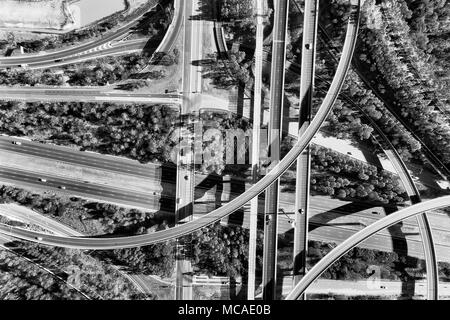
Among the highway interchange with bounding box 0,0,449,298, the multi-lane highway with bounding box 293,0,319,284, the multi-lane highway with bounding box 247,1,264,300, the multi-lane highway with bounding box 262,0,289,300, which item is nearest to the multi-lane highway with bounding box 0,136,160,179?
→ the highway interchange with bounding box 0,0,449,298

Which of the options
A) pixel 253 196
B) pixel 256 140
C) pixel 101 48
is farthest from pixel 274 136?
pixel 101 48

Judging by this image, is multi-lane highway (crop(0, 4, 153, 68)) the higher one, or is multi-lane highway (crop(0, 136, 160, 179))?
multi-lane highway (crop(0, 4, 153, 68))

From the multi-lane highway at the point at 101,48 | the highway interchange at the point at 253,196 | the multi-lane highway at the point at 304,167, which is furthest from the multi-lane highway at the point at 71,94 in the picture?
the multi-lane highway at the point at 304,167

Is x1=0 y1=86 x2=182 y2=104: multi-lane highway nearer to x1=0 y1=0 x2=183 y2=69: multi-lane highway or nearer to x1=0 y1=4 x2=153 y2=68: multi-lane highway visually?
x1=0 y1=0 x2=183 y2=69: multi-lane highway

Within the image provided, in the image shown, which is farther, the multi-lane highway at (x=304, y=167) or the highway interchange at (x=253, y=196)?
the multi-lane highway at (x=304, y=167)

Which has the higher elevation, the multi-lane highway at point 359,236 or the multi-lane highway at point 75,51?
the multi-lane highway at point 75,51

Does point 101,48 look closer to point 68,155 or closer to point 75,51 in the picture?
point 75,51

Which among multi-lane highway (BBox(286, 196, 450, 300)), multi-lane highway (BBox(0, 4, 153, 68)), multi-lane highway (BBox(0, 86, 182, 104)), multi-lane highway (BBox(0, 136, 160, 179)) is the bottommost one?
multi-lane highway (BBox(286, 196, 450, 300))

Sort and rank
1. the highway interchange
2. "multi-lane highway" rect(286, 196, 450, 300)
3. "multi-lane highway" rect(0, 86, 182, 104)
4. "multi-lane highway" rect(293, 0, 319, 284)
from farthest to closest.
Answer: "multi-lane highway" rect(0, 86, 182, 104), "multi-lane highway" rect(293, 0, 319, 284), the highway interchange, "multi-lane highway" rect(286, 196, 450, 300)

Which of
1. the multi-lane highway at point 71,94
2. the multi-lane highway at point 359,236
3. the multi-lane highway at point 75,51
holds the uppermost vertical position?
the multi-lane highway at point 75,51

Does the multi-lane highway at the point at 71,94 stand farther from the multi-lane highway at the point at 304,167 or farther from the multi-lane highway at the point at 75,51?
the multi-lane highway at the point at 304,167

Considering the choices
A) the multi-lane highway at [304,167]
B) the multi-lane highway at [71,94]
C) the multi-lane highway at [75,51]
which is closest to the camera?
the multi-lane highway at [304,167]

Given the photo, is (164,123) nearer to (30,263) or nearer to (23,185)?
(23,185)

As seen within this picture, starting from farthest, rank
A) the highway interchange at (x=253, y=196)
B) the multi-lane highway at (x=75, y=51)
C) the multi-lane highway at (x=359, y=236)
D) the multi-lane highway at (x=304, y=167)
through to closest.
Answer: the multi-lane highway at (x=75, y=51) < the multi-lane highway at (x=304, y=167) < the highway interchange at (x=253, y=196) < the multi-lane highway at (x=359, y=236)
